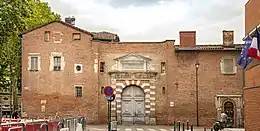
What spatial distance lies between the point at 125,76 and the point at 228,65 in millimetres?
9207

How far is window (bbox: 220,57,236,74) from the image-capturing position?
4966 cm

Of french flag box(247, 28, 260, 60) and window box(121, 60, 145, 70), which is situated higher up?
window box(121, 60, 145, 70)

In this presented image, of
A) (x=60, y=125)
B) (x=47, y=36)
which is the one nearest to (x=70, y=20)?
(x=47, y=36)

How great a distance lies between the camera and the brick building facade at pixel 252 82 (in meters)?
21.9

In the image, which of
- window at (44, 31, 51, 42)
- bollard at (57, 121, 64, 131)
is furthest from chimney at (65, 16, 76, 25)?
bollard at (57, 121, 64, 131)

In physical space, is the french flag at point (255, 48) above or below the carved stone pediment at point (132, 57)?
below

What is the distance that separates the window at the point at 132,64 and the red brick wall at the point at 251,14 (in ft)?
83.7

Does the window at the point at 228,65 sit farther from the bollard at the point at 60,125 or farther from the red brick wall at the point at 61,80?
the bollard at the point at 60,125

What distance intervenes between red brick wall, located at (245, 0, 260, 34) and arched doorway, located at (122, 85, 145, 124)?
86.6 feet

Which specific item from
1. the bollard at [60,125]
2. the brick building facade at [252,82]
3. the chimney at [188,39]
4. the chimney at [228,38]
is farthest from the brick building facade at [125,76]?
the bollard at [60,125]

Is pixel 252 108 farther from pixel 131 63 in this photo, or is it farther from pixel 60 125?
pixel 131 63

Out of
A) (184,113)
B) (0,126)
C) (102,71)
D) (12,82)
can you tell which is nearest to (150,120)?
(184,113)

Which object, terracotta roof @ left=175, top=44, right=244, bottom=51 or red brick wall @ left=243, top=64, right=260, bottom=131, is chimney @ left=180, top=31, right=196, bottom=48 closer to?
terracotta roof @ left=175, top=44, right=244, bottom=51

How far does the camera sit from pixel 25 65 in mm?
50781
